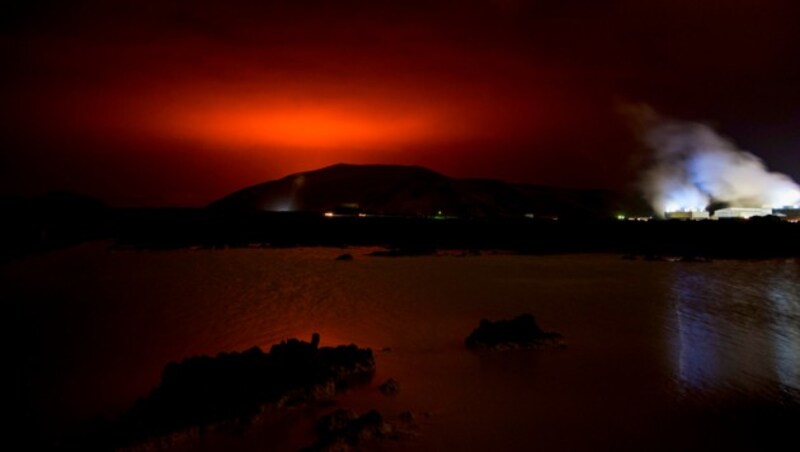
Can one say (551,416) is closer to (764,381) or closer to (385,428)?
(385,428)

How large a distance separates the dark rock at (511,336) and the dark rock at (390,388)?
2440mm

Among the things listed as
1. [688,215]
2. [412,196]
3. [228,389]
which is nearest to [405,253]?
[228,389]

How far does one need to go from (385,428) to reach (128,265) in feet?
67.7

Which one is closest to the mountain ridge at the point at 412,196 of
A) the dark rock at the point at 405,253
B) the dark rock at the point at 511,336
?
the dark rock at the point at 405,253

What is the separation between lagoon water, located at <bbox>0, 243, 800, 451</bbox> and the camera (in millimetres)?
6766

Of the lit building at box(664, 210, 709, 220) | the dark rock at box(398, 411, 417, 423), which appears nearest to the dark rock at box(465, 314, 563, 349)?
the dark rock at box(398, 411, 417, 423)

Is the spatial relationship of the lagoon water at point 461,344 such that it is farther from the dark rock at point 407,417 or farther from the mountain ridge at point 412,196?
the mountain ridge at point 412,196

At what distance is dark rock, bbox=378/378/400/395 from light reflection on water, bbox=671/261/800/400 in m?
4.06

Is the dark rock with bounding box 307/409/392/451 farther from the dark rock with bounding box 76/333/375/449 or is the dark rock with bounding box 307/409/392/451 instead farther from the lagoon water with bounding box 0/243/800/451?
the dark rock with bounding box 76/333/375/449

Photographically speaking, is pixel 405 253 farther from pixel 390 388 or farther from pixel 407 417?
pixel 407 417

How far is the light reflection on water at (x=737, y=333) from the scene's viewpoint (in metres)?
8.41

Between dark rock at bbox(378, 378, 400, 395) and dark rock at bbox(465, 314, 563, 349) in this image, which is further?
dark rock at bbox(465, 314, 563, 349)

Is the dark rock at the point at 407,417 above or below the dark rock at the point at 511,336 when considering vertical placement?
below

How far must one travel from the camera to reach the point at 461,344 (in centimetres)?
1036
